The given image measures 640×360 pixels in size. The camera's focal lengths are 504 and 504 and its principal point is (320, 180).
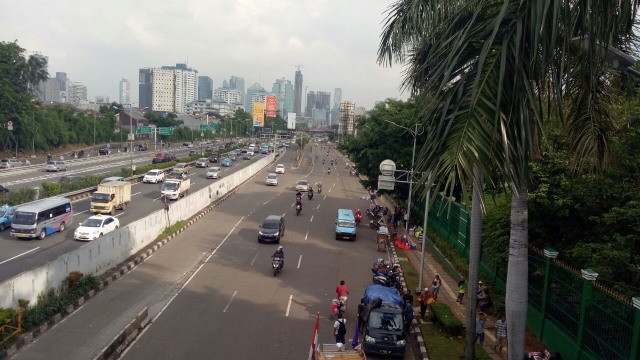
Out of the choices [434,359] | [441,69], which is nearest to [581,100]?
[441,69]

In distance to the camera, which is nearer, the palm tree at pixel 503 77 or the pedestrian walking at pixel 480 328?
the palm tree at pixel 503 77

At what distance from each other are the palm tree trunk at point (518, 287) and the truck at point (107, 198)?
29223 mm

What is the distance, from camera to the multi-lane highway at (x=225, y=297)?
13938 millimetres

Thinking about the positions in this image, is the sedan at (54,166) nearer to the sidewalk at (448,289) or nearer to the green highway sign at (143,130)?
the green highway sign at (143,130)

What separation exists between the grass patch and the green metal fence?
1838 cm

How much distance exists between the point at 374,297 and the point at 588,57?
12.3 meters

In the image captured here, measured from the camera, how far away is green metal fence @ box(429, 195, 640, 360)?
33.7 feet

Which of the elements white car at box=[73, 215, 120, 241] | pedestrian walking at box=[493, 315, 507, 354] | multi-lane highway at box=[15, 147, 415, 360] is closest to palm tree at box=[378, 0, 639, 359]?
multi-lane highway at box=[15, 147, 415, 360]

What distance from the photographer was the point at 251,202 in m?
42.2

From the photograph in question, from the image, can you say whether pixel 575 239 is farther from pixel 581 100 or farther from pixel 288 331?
pixel 581 100

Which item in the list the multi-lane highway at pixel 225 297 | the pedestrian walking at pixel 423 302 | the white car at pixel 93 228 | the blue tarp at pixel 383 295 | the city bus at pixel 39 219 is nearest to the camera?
the multi-lane highway at pixel 225 297

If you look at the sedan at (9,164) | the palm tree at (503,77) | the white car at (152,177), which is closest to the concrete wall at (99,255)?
the palm tree at (503,77)

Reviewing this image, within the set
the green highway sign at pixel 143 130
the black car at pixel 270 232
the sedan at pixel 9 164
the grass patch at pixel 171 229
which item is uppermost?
the green highway sign at pixel 143 130

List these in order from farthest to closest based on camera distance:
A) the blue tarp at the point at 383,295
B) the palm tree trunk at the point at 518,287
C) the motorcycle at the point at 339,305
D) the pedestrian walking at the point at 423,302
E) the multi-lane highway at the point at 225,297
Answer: the pedestrian walking at the point at 423,302, the motorcycle at the point at 339,305, the blue tarp at the point at 383,295, the multi-lane highway at the point at 225,297, the palm tree trunk at the point at 518,287
